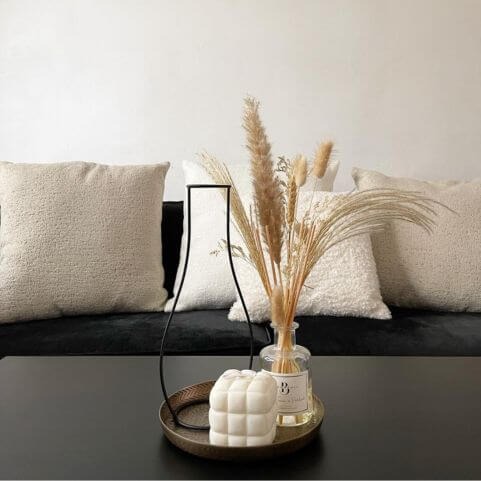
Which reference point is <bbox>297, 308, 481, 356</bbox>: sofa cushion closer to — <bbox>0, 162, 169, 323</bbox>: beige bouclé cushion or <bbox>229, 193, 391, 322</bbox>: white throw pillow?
<bbox>229, 193, 391, 322</bbox>: white throw pillow

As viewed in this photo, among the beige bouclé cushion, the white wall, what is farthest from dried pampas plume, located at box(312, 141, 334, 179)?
the white wall

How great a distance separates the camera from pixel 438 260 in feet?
6.36

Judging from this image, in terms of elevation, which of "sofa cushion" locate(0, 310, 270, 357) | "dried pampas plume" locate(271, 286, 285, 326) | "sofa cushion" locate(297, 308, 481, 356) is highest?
"dried pampas plume" locate(271, 286, 285, 326)

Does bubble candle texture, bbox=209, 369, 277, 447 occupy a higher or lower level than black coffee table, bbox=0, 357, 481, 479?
higher

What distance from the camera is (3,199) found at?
1961mm

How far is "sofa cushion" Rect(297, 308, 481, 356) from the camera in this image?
1585 mm

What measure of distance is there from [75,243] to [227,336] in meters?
0.68

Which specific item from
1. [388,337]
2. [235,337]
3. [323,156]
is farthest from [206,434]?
[388,337]

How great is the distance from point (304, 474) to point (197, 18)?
2.25 m

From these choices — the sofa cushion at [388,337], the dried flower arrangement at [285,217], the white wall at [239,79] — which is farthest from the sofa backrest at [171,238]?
the dried flower arrangement at [285,217]

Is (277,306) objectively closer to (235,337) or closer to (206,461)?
(206,461)

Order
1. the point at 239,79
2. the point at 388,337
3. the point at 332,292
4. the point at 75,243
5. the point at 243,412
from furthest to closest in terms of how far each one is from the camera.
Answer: the point at 239,79 < the point at 75,243 < the point at 332,292 < the point at 388,337 < the point at 243,412

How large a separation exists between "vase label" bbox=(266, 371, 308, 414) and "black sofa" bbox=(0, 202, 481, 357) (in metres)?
0.72

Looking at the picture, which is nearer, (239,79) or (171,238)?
(171,238)
